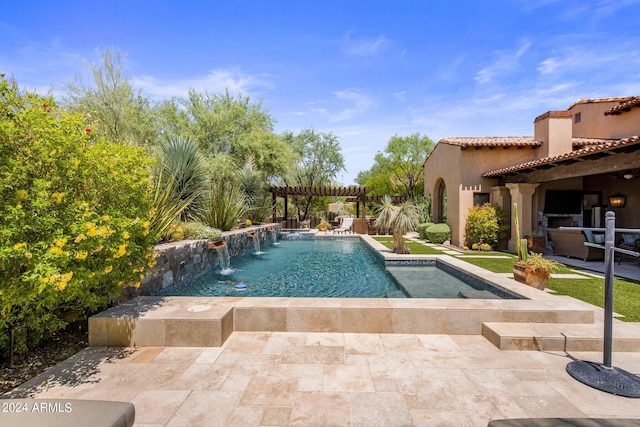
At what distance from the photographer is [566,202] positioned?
38.3ft

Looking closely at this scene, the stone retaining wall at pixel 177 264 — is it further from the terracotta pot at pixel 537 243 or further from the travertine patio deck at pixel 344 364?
the terracotta pot at pixel 537 243

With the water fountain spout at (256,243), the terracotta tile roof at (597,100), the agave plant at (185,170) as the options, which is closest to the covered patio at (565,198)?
the terracotta tile roof at (597,100)

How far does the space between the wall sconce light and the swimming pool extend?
27.8 feet

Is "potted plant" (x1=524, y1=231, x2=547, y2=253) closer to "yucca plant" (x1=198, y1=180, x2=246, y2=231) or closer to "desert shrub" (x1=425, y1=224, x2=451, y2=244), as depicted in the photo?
"desert shrub" (x1=425, y1=224, x2=451, y2=244)

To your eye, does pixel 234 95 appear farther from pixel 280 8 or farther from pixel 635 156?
pixel 635 156

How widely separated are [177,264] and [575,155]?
423 inches

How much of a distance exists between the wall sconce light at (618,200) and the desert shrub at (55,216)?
15474 millimetres

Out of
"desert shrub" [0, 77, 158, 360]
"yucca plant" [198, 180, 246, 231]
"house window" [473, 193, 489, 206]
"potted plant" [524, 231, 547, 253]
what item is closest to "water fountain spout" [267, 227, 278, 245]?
"yucca plant" [198, 180, 246, 231]

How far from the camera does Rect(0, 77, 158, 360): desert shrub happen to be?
8.27ft

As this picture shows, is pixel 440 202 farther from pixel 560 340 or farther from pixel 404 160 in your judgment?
pixel 404 160

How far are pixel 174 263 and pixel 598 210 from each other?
15.1 metres

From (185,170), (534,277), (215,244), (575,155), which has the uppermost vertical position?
(575,155)

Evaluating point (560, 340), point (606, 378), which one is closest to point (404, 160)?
point (560, 340)

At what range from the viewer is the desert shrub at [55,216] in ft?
8.27
